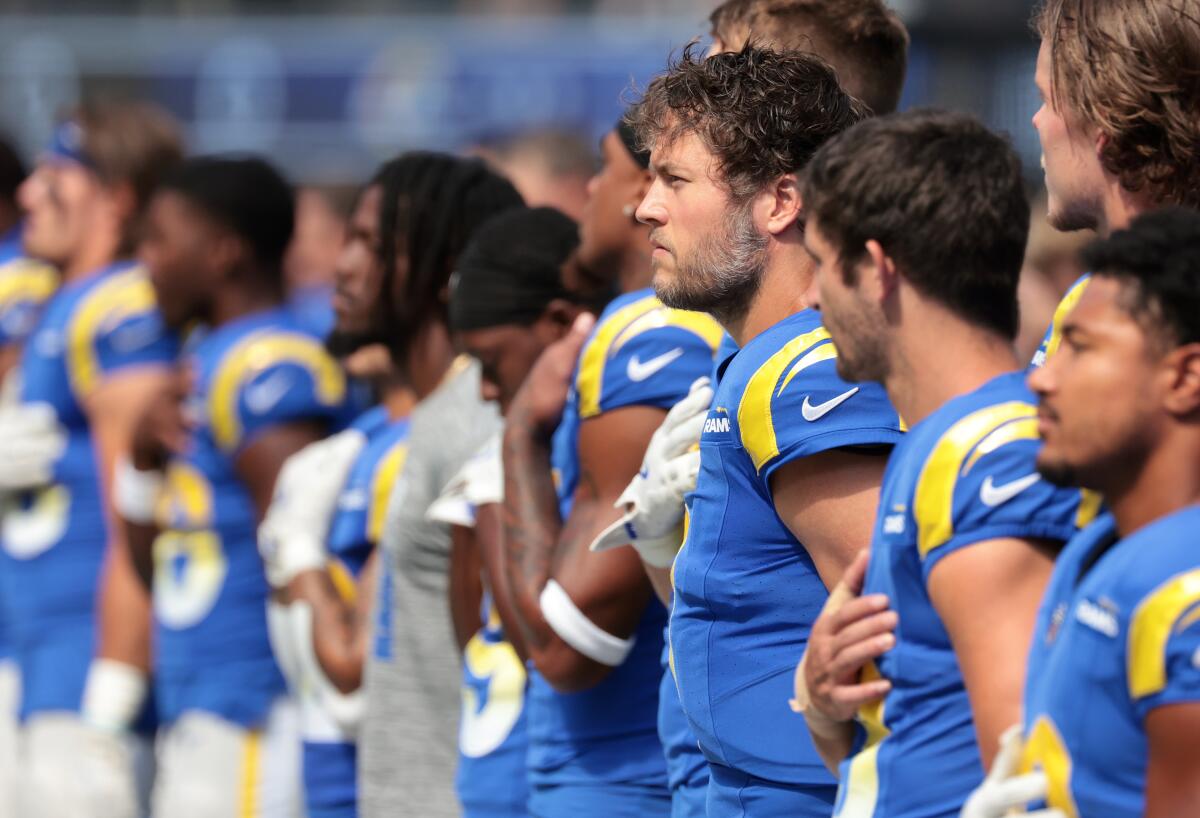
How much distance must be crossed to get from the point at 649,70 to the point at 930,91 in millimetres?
2409

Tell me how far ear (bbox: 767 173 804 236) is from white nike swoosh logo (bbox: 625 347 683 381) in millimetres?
613

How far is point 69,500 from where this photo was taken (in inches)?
282

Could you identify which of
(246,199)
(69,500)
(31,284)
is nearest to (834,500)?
(246,199)

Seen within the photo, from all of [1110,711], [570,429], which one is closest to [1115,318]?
[1110,711]

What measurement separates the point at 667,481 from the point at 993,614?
3.83 feet

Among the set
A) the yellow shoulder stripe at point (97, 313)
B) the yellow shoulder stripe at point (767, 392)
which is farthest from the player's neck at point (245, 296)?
the yellow shoulder stripe at point (767, 392)

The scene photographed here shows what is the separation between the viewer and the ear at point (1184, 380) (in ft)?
6.37

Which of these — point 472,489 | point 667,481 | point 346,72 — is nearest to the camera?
point 667,481

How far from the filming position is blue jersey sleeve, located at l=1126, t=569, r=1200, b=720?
1.84 meters

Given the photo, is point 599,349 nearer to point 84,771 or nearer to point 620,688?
point 620,688

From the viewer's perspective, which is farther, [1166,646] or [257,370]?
[257,370]

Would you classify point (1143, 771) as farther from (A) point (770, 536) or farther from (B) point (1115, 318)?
(A) point (770, 536)

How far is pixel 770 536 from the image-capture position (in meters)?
2.89

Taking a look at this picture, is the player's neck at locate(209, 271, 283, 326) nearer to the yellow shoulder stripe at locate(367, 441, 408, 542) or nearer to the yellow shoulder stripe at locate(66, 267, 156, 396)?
the yellow shoulder stripe at locate(66, 267, 156, 396)
